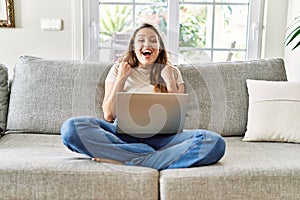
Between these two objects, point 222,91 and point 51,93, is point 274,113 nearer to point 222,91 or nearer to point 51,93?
point 222,91

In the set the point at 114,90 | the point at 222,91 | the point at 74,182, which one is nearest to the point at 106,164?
the point at 74,182

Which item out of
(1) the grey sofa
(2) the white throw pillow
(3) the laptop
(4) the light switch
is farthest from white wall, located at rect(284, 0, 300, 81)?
(4) the light switch

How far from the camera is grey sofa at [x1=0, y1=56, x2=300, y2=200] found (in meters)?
1.65

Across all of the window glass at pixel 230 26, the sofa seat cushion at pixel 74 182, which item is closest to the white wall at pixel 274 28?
the window glass at pixel 230 26

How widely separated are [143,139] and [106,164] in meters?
0.25

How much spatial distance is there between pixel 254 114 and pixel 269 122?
9 centimetres

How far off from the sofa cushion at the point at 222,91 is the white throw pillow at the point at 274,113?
0.26 ft

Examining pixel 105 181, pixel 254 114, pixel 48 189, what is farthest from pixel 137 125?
pixel 254 114

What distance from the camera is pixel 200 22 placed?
3.31 m

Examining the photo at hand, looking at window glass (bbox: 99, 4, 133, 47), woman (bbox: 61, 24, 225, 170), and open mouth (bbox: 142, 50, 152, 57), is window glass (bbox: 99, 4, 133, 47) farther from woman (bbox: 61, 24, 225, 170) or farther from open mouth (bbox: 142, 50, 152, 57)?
open mouth (bbox: 142, 50, 152, 57)

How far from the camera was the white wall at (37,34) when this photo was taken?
317 centimetres

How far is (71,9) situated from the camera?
10.5 ft

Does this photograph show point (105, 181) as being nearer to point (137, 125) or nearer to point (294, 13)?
point (137, 125)

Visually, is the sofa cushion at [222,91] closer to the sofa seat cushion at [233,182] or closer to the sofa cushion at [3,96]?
the sofa seat cushion at [233,182]
